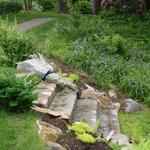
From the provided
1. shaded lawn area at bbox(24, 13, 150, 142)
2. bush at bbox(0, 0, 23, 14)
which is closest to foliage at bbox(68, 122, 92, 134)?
shaded lawn area at bbox(24, 13, 150, 142)

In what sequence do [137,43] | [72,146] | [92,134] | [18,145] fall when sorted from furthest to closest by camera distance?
[137,43]
[92,134]
[72,146]
[18,145]

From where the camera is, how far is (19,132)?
643 cm

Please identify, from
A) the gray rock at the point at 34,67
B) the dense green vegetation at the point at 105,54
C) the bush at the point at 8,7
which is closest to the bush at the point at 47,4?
the bush at the point at 8,7

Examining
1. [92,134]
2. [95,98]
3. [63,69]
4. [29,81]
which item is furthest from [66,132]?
[63,69]

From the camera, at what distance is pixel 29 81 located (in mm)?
8070

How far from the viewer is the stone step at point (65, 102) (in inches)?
313

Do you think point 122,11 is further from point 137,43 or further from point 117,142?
point 117,142

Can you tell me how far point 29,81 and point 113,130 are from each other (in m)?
1.53

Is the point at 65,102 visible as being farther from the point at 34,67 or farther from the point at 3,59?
the point at 3,59

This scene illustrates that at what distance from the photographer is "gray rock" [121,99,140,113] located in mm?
9727

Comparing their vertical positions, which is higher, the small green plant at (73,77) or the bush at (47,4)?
the bush at (47,4)

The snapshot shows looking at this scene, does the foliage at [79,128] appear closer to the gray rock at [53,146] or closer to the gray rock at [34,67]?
the gray rock at [53,146]

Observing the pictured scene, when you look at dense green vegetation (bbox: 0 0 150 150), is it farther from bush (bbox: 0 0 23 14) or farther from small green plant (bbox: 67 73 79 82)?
bush (bbox: 0 0 23 14)

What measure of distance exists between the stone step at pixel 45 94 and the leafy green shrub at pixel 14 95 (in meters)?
0.58
